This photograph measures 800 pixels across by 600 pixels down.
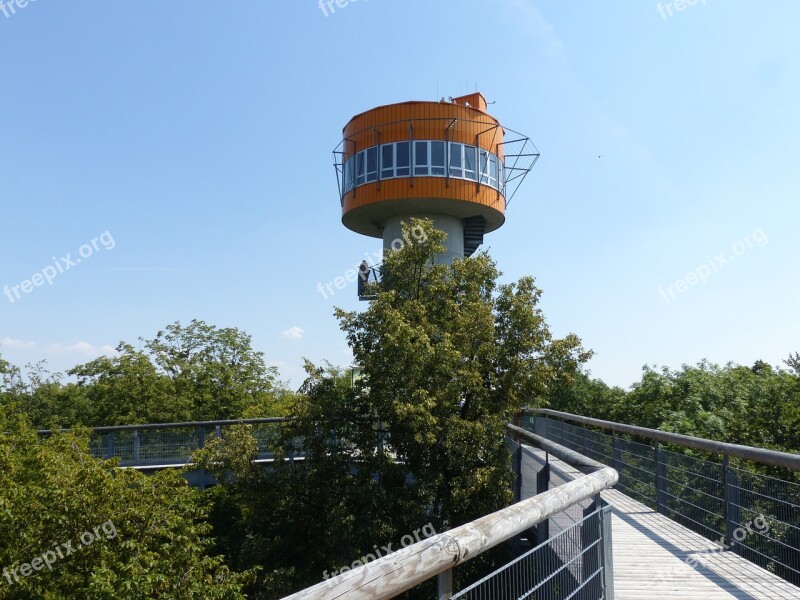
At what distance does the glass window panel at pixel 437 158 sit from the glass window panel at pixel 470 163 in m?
1.14

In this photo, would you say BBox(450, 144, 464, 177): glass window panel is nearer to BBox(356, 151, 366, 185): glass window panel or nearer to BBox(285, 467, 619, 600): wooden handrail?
BBox(356, 151, 366, 185): glass window panel

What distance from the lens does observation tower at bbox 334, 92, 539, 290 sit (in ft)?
86.7

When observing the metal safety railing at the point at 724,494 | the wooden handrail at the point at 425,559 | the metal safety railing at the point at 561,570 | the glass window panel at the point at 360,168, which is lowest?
the metal safety railing at the point at 724,494

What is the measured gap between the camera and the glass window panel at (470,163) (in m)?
27.0

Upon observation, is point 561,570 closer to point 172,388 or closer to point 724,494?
point 724,494

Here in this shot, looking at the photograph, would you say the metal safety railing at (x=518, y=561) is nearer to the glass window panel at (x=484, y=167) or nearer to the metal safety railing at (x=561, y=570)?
the metal safety railing at (x=561, y=570)

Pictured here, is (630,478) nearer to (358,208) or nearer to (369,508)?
(369,508)

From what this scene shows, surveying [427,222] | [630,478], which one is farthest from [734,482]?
[427,222]

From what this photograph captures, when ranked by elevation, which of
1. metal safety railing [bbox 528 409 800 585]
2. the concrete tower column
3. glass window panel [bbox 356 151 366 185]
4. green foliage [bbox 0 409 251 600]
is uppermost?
glass window panel [bbox 356 151 366 185]

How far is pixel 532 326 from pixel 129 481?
9449 mm

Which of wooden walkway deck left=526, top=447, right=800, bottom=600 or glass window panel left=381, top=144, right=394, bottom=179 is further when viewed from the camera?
glass window panel left=381, top=144, right=394, bottom=179

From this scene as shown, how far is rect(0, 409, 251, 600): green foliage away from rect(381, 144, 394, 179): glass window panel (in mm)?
17986

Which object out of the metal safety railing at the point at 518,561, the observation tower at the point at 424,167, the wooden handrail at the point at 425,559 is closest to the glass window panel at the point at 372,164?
the observation tower at the point at 424,167

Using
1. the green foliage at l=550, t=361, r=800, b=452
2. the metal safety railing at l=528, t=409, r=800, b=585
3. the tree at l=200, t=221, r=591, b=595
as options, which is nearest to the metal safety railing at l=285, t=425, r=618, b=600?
the metal safety railing at l=528, t=409, r=800, b=585
